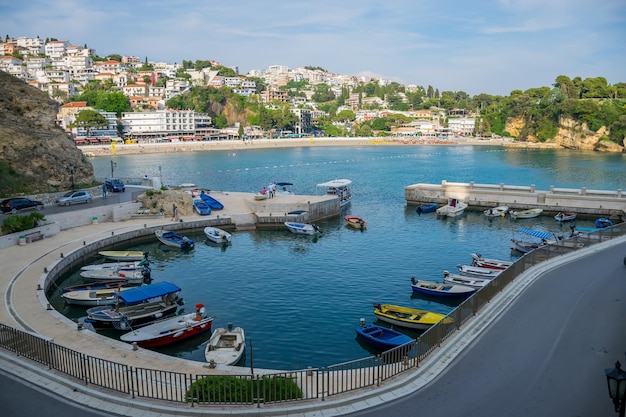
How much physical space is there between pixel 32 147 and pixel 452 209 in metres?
34.8

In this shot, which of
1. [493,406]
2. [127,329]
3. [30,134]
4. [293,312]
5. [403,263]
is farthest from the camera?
[30,134]

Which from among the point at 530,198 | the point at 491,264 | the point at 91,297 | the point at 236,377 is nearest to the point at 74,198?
the point at 91,297

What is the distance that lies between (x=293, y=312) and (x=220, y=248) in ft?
41.3

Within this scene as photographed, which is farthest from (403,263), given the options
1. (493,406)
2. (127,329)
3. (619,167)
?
(619,167)

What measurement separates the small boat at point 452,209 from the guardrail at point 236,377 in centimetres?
2784

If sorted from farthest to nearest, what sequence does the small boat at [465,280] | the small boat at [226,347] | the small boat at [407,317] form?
the small boat at [465,280] → the small boat at [407,317] → the small boat at [226,347]

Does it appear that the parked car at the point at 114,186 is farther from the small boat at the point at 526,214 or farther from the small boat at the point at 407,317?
the small boat at the point at 526,214

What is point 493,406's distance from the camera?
10570 mm

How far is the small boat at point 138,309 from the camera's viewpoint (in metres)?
19.5

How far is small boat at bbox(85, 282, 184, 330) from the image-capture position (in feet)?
64.1

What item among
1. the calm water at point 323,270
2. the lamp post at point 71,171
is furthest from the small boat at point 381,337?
the lamp post at point 71,171

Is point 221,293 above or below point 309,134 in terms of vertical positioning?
below

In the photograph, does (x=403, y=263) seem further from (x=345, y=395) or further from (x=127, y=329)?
(x=345, y=395)

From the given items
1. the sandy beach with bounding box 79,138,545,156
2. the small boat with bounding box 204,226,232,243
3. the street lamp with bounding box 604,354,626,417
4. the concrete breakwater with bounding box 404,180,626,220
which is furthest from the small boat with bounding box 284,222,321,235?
the sandy beach with bounding box 79,138,545,156
